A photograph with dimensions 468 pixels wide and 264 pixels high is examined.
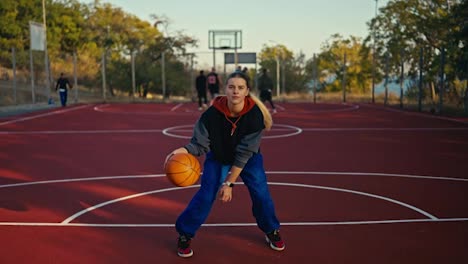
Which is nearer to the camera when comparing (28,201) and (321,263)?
(321,263)

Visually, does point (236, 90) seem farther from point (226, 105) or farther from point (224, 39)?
point (224, 39)

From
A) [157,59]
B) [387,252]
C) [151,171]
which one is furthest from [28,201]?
[157,59]

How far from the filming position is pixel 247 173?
4762mm

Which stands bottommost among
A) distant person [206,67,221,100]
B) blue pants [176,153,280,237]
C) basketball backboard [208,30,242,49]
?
blue pants [176,153,280,237]

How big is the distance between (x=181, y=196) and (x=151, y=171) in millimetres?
2056

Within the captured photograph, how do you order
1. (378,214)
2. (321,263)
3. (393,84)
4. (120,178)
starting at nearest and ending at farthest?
(321,263) → (378,214) → (120,178) → (393,84)

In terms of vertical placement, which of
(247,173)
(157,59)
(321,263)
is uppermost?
(157,59)

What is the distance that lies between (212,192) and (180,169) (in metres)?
0.37

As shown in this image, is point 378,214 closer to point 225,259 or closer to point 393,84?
point 225,259

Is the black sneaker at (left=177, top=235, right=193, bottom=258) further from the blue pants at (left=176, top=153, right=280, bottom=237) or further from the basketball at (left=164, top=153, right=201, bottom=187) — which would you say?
the basketball at (left=164, top=153, right=201, bottom=187)

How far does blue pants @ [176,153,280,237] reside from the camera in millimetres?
4719

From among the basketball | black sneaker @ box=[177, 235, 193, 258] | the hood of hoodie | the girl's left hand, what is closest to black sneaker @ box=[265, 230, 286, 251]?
the girl's left hand

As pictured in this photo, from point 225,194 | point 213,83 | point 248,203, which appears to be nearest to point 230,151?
point 225,194

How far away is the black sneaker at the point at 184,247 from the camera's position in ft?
15.4
